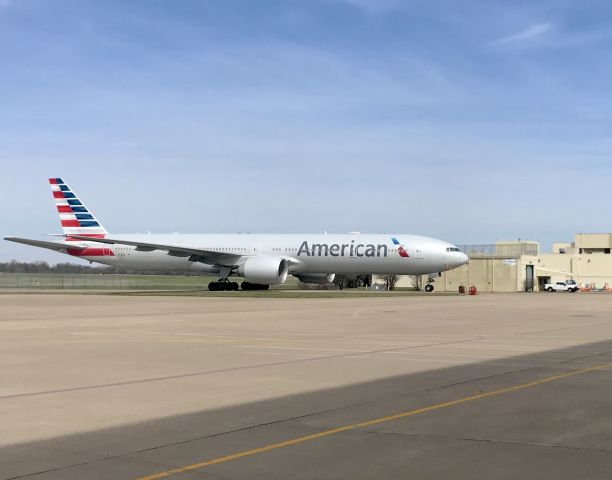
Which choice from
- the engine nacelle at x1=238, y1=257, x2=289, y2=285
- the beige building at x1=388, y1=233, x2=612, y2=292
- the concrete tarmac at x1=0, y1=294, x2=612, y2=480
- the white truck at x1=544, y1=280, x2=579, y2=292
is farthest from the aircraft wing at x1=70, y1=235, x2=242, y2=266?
the white truck at x1=544, y1=280, x2=579, y2=292

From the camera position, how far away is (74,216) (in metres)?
66.6

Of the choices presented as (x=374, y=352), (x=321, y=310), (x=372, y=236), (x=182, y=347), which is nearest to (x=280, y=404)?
(x=374, y=352)

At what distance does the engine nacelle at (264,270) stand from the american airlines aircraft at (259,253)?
Result: 7 cm

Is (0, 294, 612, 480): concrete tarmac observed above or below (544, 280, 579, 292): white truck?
below

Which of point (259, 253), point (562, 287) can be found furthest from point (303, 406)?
point (562, 287)

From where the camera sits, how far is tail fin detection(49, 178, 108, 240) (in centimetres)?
6650

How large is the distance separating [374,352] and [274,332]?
18.6 ft

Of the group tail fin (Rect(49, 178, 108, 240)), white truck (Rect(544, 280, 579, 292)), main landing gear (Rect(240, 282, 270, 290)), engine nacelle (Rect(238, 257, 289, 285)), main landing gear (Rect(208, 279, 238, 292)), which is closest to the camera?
engine nacelle (Rect(238, 257, 289, 285))

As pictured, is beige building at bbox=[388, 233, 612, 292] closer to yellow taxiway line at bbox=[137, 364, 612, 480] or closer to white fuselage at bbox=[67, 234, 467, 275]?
white fuselage at bbox=[67, 234, 467, 275]

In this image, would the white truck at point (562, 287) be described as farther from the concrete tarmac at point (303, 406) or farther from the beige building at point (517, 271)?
the concrete tarmac at point (303, 406)

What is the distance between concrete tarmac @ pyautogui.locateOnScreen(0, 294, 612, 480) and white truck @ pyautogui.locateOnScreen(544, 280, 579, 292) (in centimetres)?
6343

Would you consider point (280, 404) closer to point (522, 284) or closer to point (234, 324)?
point (234, 324)

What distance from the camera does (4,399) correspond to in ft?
33.9

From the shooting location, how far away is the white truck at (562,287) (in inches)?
3162
